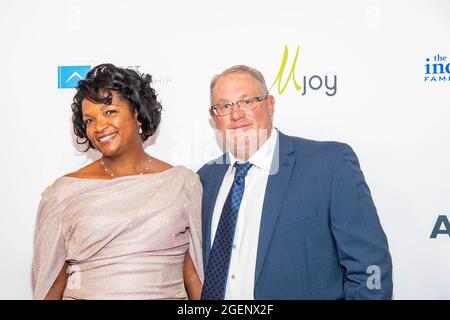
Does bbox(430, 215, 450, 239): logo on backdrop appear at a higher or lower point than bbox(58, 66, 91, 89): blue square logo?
lower

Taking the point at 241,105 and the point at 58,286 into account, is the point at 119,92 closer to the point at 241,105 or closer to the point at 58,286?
the point at 241,105

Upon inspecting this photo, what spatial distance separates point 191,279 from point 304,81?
863 millimetres

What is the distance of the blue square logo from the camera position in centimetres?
203

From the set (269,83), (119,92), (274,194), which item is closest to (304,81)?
(269,83)

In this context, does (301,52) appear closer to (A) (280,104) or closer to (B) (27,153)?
(A) (280,104)

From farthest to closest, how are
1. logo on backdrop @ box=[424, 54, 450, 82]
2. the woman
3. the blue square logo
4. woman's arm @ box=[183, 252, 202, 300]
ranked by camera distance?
the blue square logo, logo on backdrop @ box=[424, 54, 450, 82], woman's arm @ box=[183, 252, 202, 300], the woman

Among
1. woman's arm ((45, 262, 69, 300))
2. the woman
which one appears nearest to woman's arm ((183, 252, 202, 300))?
the woman

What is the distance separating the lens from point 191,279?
1.62 m

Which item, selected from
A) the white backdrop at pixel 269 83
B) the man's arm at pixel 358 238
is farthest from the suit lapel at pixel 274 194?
the white backdrop at pixel 269 83

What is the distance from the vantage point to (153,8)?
6.50ft

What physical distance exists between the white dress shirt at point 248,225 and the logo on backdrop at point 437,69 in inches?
26.3

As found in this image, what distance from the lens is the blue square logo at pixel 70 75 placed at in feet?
6.66

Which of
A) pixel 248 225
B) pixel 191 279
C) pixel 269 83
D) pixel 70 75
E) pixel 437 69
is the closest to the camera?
pixel 248 225

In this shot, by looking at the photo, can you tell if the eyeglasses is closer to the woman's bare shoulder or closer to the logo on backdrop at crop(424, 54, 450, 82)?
the woman's bare shoulder
